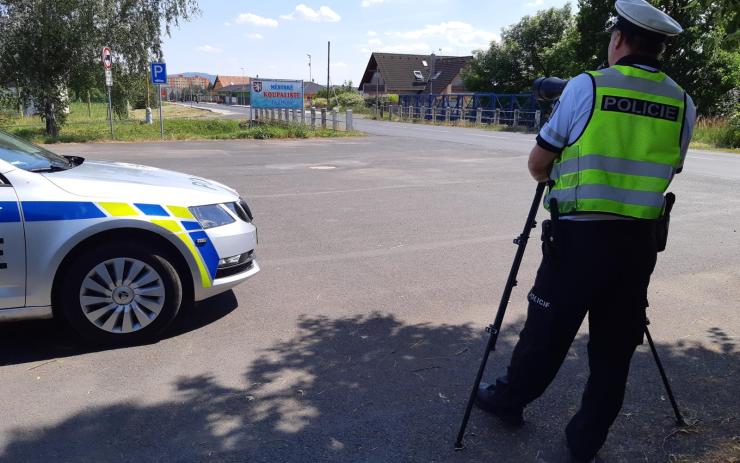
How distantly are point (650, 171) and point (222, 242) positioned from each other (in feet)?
9.05

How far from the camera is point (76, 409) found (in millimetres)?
3152

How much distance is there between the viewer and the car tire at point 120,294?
3748mm

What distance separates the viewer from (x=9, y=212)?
352 centimetres

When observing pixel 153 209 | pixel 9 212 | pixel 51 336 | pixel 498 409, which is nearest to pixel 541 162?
pixel 498 409

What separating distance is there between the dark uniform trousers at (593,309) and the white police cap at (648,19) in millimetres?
755

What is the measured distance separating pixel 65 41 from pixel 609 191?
75.7 ft

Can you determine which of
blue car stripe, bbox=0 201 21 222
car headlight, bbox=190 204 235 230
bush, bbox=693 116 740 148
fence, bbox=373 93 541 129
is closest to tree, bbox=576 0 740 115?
bush, bbox=693 116 740 148

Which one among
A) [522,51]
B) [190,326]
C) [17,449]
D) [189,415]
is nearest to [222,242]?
[190,326]

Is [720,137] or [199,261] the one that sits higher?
[720,137]

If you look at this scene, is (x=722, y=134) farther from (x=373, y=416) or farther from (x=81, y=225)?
(x=81, y=225)

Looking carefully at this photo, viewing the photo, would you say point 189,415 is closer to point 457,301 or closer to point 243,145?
point 457,301

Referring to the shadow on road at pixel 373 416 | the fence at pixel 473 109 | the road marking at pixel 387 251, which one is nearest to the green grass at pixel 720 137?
the fence at pixel 473 109

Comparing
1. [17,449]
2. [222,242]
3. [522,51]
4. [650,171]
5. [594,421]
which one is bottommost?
[17,449]

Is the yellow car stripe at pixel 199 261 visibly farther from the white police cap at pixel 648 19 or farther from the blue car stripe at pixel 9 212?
the white police cap at pixel 648 19
